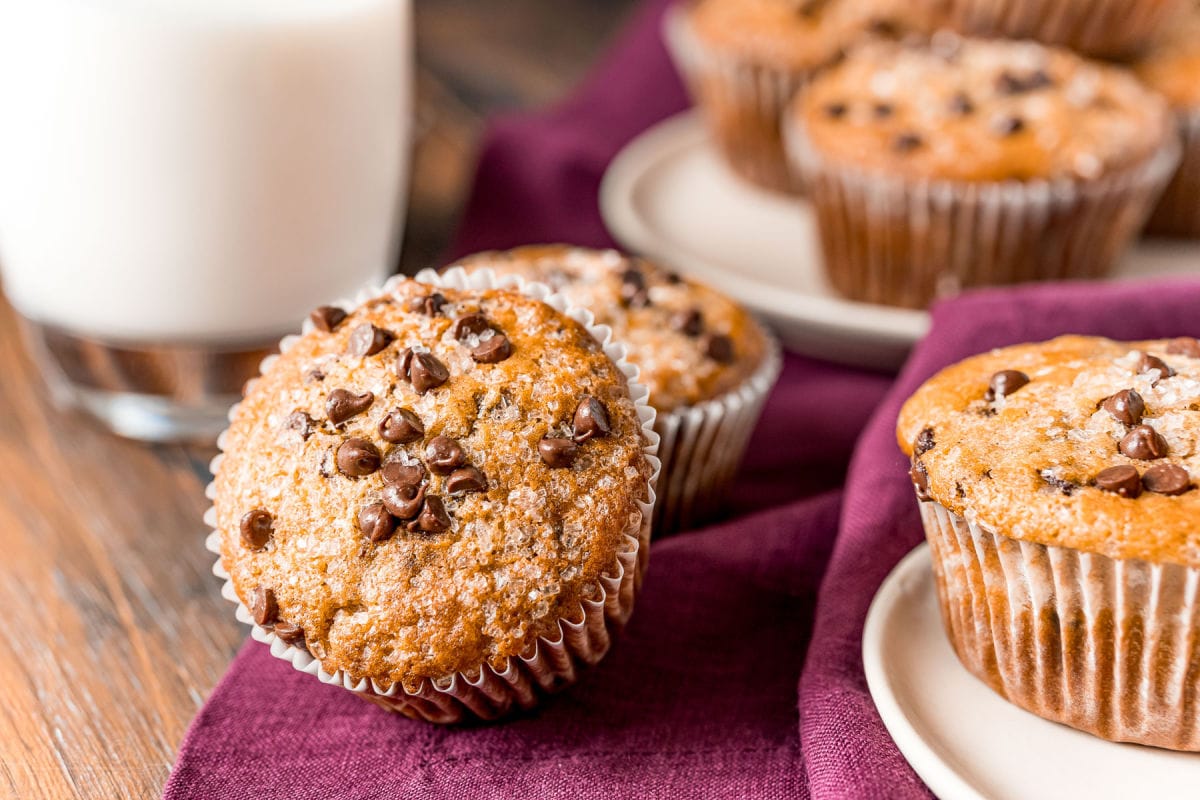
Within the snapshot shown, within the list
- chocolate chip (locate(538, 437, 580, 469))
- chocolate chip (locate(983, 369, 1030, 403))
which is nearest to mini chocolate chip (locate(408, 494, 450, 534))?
chocolate chip (locate(538, 437, 580, 469))

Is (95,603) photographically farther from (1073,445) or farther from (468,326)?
(1073,445)

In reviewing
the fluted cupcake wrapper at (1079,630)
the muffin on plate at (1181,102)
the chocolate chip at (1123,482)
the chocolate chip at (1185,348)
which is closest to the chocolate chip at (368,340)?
the fluted cupcake wrapper at (1079,630)

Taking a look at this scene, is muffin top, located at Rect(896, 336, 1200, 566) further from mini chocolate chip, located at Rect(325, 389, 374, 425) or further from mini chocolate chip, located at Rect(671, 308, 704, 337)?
mini chocolate chip, located at Rect(325, 389, 374, 425)

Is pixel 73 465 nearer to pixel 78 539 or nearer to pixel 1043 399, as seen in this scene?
pixel 78 539

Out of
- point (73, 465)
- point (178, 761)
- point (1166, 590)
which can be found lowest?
point (73, 465)

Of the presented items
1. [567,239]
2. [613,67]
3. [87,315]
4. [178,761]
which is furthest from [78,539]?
[613,67]

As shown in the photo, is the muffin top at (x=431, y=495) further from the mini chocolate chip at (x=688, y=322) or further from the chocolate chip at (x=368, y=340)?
the mini chocolate chip at (x=688, y=322)
